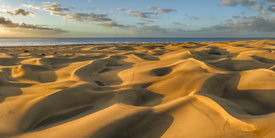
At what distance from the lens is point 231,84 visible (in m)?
2.79

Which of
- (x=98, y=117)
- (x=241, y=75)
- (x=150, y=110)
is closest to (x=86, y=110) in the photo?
(x=98, y=117)

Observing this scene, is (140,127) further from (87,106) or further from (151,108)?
(87,106)

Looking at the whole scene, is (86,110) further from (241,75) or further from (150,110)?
(241,75)

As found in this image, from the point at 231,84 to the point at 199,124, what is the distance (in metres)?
1.71

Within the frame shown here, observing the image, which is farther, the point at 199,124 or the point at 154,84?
the point at 154,84

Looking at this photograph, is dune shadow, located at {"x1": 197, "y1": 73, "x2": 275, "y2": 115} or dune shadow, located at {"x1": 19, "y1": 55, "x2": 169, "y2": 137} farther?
dune shadow, located at {"x1": 197, "y1": 73, "x2": 275, "y2": 115}

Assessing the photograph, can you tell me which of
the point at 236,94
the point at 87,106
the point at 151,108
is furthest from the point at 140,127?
the point at 236,94

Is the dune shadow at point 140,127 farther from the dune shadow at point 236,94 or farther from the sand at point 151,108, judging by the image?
the dune shadow at point 236,94

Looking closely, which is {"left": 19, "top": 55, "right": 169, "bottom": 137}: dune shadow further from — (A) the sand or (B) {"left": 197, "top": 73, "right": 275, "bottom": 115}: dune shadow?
(B) {"left": 197, "top": 73, "right": 275, "bottom": 115}: dune shadow

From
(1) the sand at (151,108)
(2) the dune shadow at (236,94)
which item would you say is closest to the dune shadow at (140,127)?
(1) the sand at (151,108)

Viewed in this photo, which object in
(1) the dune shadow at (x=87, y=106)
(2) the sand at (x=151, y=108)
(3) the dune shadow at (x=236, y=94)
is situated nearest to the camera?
(2) the sand at (x=151, y=108)

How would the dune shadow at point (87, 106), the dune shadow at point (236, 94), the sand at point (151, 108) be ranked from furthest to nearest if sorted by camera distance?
the dune shadow at point (236, 94)
the dune shadow at point (87, 106)
the sand at point (151, 108)

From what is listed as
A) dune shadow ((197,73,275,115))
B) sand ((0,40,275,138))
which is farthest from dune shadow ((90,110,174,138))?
dune shadow ((197,73,275,115))

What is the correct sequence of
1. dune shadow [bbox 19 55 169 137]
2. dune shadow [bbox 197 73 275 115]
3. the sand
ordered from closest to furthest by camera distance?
the sand, dune shadow [bbox 19 55 169 137], dune shadow [bbox 197 73 275 115]
